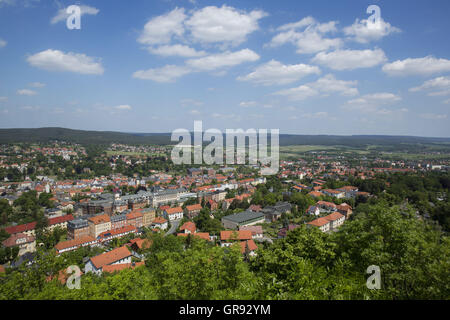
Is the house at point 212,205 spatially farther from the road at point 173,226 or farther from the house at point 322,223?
the house at point 322,223

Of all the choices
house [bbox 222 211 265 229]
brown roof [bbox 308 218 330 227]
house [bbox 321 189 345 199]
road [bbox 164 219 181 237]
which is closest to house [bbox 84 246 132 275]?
road [bbox 164 219 181 237]

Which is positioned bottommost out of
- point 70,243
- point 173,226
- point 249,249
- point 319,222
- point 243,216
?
point 173,226

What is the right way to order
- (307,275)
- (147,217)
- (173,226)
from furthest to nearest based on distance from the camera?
(147,217) → (173,226) → (307,275)

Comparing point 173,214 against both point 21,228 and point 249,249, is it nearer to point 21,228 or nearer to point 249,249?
point 21,228

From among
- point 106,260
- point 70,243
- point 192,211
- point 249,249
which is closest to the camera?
point 106,260

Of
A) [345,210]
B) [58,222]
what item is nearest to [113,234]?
[58,222]

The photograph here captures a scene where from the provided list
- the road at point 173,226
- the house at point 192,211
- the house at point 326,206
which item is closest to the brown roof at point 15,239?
the road at point 173,226
